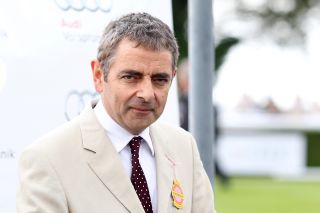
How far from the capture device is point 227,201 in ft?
46.1

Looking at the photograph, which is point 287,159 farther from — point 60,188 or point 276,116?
point 60,188

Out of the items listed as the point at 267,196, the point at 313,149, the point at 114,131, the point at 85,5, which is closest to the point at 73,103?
the point at 85,5

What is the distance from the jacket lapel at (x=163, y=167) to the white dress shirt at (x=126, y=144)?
3 cm

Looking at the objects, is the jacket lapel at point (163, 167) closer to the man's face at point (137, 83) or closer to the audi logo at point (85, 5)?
the man's face at point (137, 83)

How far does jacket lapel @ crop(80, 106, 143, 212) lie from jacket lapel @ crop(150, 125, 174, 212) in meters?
0.12

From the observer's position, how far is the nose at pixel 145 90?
10.4ft

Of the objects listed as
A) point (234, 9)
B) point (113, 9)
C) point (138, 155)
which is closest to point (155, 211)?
point (138, 155)

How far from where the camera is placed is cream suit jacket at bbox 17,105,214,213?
3.10 metres

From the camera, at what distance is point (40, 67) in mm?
3994

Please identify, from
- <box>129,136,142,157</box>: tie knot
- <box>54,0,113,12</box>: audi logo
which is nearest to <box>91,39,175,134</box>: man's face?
<box>129,136,142,157</box>: tie knot

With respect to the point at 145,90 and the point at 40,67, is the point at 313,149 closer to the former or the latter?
the point at 40,67

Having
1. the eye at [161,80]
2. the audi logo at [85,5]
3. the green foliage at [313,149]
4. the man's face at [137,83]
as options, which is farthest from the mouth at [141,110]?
the green foliage at [313,149]

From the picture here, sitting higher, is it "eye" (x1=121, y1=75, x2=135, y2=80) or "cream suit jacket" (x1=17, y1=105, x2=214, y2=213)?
"eye" (x1=121, y1=75, x2=135, y2=80)

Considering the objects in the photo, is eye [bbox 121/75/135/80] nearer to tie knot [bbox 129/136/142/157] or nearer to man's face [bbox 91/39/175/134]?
man's face [bbox 91/39/175/134]
